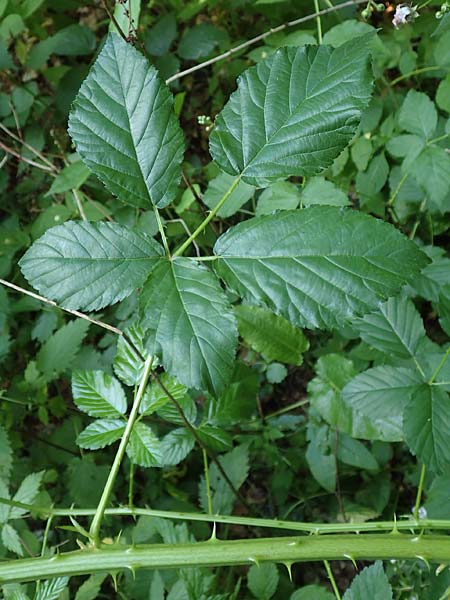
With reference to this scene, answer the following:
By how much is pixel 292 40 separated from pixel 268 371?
3.44 feet

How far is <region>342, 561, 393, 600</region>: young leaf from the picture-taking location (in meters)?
1.19

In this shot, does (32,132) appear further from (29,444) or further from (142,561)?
(142,561)

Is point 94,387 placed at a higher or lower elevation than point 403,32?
lower

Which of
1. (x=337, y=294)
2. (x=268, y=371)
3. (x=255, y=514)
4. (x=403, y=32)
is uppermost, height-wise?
(x=403, y=32)

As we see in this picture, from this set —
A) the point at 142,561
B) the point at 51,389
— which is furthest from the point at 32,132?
the point at 142,561

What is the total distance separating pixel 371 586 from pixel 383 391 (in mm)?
433

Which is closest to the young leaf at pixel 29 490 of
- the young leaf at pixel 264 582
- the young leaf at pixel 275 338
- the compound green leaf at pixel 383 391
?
the young leaf at pixel 264 582

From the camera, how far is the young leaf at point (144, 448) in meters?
1.43

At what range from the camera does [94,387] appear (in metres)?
1.50

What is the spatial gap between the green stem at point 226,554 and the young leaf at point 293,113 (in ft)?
2.01

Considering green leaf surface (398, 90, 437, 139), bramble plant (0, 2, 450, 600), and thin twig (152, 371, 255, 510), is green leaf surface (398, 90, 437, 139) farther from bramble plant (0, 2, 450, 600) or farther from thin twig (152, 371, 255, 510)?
thin twig (152, 371, 255, 510)

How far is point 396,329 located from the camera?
1519 mm

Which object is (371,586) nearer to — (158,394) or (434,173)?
(158,394)

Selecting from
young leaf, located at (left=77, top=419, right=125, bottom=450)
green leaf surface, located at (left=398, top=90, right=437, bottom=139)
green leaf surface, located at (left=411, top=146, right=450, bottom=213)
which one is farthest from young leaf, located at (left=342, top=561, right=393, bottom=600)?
green leaf surface, located at (left=398, top=90, right=437, bottom=139)
